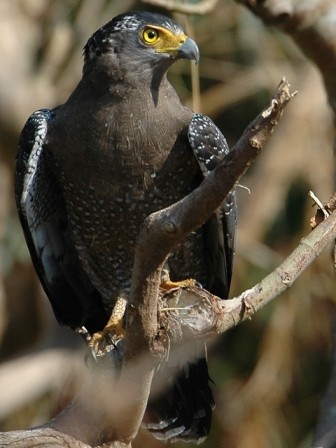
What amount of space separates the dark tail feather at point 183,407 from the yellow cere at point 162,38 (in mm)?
1645

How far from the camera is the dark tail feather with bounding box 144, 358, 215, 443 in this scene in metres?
6.28

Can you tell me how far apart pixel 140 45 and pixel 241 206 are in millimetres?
4409

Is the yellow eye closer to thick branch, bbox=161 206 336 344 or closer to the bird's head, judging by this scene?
the bird's head

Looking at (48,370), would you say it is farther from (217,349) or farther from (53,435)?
(53,435)

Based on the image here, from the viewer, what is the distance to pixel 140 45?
6.12 meters

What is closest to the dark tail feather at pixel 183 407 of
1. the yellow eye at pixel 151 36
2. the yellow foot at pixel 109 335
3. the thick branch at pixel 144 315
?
the yellow foot at pixel 109 335

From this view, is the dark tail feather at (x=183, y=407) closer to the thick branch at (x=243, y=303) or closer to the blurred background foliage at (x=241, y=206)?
the thick branch at (x=243, y=303)

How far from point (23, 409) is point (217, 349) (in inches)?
91.0

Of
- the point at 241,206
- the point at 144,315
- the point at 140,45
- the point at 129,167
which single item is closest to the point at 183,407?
the point at 129,167

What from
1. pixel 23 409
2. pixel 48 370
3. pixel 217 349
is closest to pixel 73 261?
pixel 48 370

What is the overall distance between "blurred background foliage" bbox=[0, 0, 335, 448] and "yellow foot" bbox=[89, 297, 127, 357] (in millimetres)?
2985

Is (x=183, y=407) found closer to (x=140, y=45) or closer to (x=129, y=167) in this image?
(x=129, y=167)

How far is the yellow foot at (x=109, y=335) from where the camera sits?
577cm

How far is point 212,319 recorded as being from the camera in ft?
16.5
